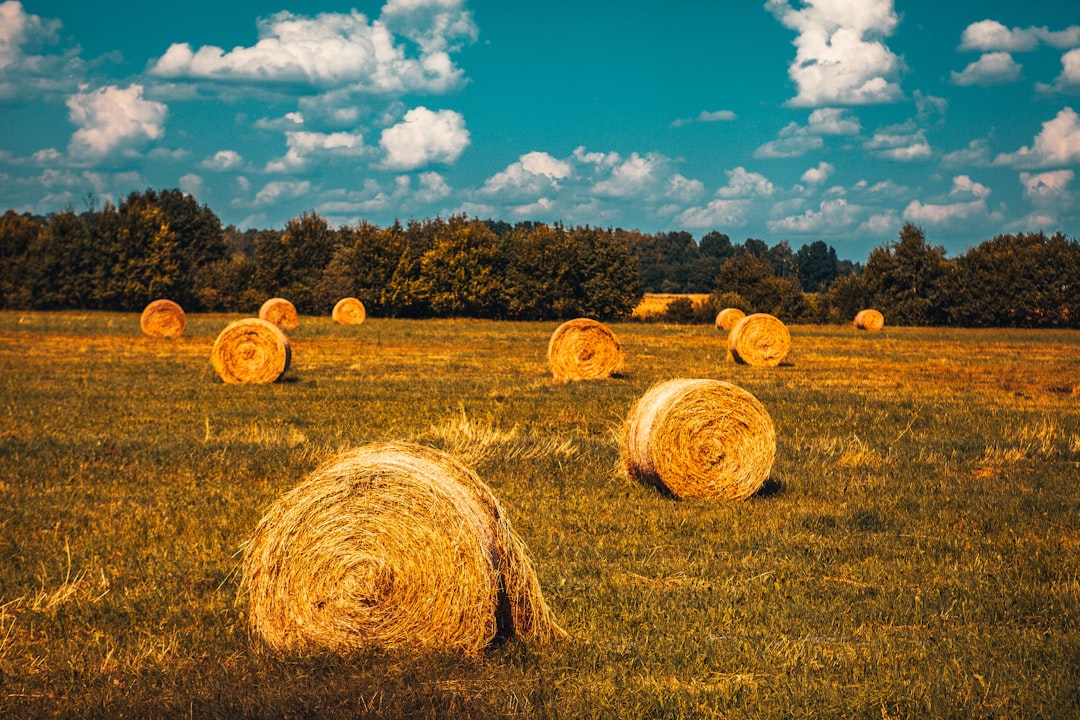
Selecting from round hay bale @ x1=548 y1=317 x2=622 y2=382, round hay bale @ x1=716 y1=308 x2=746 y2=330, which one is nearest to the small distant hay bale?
round hay bale @ x1=716 y1=308 x2=746 y2=330

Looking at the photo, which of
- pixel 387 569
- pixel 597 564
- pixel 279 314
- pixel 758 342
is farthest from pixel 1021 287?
pixel 387 569

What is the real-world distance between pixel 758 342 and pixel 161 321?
25.5 metres

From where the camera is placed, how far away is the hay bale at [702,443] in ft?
37.8

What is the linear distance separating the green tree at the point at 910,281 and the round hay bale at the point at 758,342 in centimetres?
4074

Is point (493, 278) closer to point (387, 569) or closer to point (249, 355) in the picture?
point (249, 355)

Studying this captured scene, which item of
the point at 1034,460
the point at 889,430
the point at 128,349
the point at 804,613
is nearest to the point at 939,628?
the point at 804,613

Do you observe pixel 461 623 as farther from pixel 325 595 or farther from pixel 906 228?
pixel 906 228

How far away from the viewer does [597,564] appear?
8.24m

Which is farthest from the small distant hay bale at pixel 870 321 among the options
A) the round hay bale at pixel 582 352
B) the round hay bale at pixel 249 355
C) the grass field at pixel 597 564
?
the round hay bale at pixel 249 355

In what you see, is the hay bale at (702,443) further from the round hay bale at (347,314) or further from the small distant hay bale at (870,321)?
the small distant hay bale at (870,321)

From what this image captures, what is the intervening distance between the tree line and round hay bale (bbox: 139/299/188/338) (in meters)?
27.1

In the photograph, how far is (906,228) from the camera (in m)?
68.9

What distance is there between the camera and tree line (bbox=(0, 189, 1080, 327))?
64812 mm

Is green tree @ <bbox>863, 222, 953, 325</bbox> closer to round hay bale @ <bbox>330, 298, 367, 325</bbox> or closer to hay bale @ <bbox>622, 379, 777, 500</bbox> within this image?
round hay bale @ <bbox>330, 298, 367, 325</bbox>
